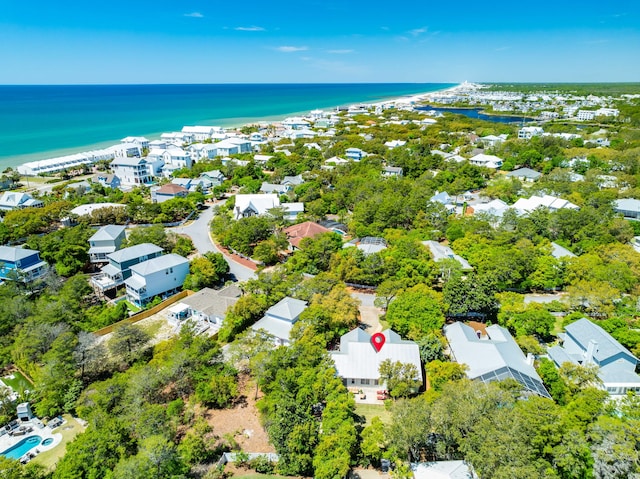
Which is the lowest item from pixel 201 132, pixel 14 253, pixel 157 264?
pixel 157 264

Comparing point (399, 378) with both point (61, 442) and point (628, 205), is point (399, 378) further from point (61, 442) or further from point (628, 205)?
point (628, 205)

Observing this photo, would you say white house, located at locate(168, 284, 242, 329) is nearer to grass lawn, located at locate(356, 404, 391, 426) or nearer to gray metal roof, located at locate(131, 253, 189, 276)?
gray metal roof, located at locate(131, 253, 189, 276)

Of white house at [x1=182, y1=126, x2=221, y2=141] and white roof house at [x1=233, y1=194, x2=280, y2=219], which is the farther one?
white house at [x1=182, y1=126, x2=221, y2=141]

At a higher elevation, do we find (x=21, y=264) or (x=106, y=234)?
(x=106, y=234)

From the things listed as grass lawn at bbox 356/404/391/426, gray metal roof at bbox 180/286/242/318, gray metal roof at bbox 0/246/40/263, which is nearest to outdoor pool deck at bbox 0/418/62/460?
gray metal roof at bbox 180/286/242/318

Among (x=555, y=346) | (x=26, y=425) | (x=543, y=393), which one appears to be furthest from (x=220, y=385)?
(x=555, y=346)

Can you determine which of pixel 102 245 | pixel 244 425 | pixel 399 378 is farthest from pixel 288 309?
pixel 102 245
